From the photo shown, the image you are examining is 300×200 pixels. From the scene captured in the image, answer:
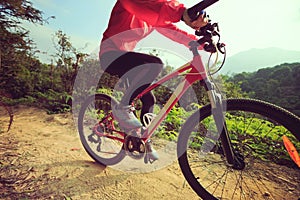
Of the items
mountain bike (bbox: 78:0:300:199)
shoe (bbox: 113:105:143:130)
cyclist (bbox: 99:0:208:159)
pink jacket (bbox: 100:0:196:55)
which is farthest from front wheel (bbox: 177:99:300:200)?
pink jacket (bbox: 100:0:196:55)

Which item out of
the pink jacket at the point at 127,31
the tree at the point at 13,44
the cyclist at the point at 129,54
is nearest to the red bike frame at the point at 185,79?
the cyclist at the point at 129,54

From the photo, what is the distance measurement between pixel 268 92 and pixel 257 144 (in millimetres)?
7236

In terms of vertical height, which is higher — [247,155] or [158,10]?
[158,10]

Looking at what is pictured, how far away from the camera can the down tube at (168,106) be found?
1.91 metres

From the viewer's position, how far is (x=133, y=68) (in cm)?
213

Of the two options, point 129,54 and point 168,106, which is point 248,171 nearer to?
point 168,106

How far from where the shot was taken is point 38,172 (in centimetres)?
236

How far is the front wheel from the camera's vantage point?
1.49 meters

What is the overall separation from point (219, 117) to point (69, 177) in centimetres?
189

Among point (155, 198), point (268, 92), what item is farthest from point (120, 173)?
point (268, 92)

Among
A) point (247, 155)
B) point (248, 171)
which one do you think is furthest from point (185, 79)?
point (248, 171)

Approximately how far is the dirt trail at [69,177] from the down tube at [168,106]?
617 mm

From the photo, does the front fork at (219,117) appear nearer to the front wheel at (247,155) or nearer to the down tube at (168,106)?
the front wheel at (247,155)

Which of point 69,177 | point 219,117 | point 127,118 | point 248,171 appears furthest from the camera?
point 69,177
